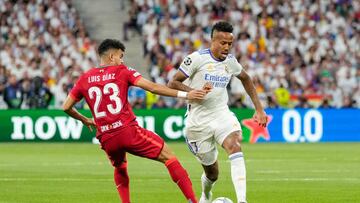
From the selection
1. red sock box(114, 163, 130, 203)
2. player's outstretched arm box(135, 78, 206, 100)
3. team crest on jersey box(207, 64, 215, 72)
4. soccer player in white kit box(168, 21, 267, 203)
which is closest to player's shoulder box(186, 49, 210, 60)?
soccer player in white kit box(168, 21, 267, 203)

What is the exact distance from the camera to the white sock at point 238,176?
1243 centimetres

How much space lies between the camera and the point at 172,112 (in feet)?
106

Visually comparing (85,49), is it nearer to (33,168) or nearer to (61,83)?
(61,83)

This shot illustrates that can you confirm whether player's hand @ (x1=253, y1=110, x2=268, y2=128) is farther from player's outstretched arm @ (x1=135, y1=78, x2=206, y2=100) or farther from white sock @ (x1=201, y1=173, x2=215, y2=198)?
player's outstretched arm @ (x1=135, y1=78, x2=206, y2=100)

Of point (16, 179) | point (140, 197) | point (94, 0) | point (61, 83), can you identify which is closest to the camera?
→ point (140, 197)

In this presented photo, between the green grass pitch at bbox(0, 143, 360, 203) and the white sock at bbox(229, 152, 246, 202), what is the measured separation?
1.81 meters

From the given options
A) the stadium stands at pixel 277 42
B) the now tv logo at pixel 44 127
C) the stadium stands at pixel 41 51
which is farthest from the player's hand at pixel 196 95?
the stadium stands at pixel 277 42

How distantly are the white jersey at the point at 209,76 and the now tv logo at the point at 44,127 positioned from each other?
60.4 feet

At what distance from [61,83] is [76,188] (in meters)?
17.2

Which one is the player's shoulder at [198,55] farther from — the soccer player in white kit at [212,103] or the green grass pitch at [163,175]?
the green grass pitch at [163,175]

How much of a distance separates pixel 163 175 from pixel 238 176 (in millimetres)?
7112

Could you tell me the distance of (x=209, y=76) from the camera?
13227 millimetres

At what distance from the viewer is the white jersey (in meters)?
13.2

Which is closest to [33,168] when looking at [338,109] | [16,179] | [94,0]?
[16,179]
